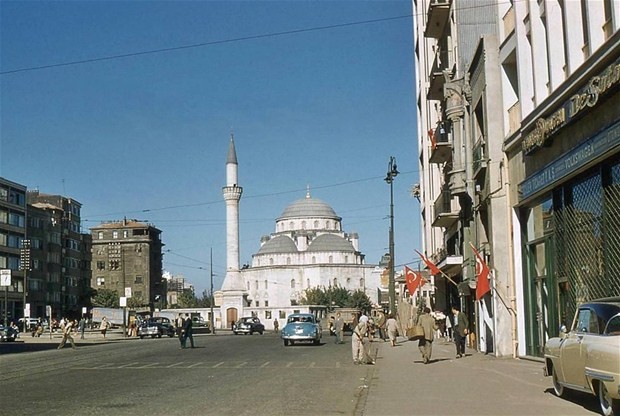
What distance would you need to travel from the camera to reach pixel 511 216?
26.4m

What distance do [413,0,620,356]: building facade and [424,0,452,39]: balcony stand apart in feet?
0.66

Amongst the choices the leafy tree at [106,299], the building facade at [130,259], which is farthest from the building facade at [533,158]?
the building facade at [130,259]

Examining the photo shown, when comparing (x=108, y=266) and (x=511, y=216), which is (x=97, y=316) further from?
(x=511, y=216)

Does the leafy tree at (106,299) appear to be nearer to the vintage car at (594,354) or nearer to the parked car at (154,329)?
the parked car at (154,329)

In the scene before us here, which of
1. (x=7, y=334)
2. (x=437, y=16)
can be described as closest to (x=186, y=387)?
(x=437, y=16)

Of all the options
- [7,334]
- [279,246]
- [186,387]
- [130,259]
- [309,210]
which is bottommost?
[186,387]

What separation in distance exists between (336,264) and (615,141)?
482 ft

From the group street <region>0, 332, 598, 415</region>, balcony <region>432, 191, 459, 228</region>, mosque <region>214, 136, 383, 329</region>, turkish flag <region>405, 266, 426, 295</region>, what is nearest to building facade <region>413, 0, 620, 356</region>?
balcony <region>432, 191, 459, 228</region>

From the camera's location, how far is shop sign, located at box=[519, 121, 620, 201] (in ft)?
55.0

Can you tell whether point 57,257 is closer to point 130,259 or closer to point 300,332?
point 130,259

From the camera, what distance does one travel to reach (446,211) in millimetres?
39469

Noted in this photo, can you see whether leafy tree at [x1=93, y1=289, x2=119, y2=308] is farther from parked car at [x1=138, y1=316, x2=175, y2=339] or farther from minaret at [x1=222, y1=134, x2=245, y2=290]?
parked car at [x1=138, y1=316, x2=175, y2=339]

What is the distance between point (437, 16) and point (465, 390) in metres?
26.7

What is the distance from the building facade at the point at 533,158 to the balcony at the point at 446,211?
0.18 metres
